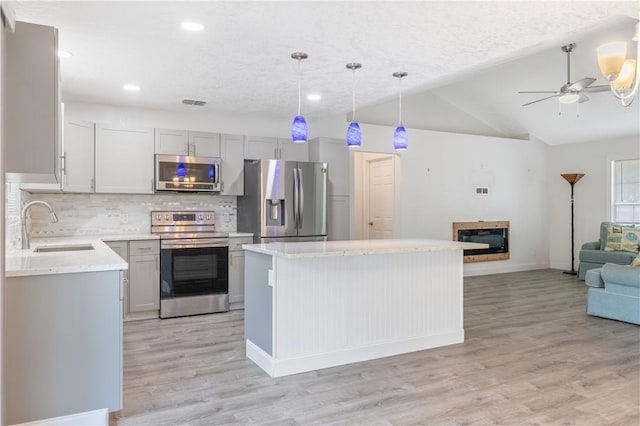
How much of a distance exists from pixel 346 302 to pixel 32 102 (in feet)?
8.18

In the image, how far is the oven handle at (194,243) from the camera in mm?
5066

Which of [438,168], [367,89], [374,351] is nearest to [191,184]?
[367,89]

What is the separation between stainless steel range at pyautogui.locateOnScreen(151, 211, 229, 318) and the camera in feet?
16.7

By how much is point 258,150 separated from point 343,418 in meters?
4.01

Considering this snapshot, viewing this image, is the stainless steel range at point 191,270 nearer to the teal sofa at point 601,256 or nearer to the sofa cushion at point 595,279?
the sofa cushion at point 595,279

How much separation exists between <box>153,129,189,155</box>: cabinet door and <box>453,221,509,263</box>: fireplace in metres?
4.85

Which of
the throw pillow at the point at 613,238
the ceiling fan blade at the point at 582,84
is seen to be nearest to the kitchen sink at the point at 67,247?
the ceiling fan blade at the point at 582,84

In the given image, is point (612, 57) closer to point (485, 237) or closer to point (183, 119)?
point (183, 119)

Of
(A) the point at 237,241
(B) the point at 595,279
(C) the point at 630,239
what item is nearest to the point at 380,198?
(A) the point at 237,241

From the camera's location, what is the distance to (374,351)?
3.67 meters

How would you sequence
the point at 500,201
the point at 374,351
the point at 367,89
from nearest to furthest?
the point at 374,351 → the point at 367,89 → the point at 500,201

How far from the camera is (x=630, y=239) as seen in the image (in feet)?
23.3

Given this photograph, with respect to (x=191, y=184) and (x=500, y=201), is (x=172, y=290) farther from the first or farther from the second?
(x=500, y=201)

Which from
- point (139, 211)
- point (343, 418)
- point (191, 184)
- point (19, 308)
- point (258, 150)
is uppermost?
point (258, 150)
